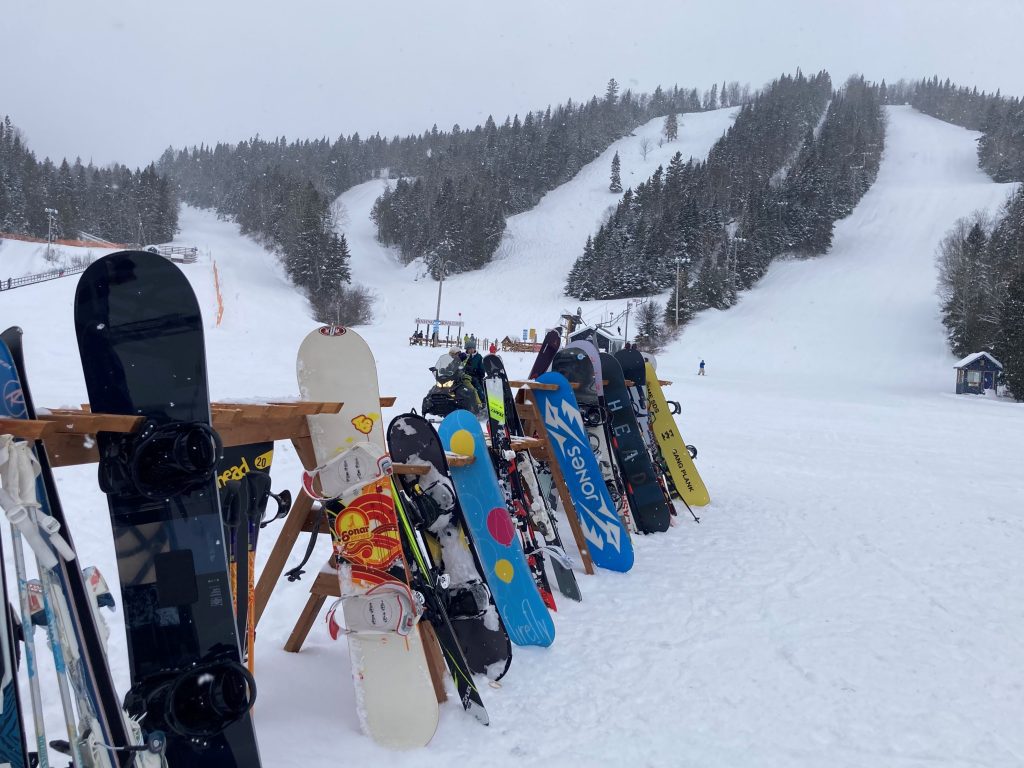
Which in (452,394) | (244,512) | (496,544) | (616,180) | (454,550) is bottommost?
(496,544)

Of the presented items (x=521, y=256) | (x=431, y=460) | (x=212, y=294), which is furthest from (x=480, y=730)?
(x=521, y=256)

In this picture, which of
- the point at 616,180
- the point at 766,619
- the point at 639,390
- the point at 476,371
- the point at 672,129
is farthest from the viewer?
the point at 672,129

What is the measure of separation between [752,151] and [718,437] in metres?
64.9

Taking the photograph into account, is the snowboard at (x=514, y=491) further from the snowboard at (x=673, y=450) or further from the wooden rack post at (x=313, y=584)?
Answer: the snowboard at (x=673, y=450)

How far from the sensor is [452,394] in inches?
217

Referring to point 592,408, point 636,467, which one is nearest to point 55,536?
point 592,408

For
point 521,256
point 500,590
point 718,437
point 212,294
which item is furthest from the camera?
point 521,256

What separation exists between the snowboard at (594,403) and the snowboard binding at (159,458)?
3930 mm

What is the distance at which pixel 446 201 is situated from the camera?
6122 centimetres

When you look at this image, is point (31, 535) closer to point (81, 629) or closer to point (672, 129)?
point (81, 629)

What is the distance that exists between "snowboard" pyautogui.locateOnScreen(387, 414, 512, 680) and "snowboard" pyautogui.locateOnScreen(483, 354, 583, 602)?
1.02 metres

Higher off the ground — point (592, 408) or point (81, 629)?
point (81, 629)

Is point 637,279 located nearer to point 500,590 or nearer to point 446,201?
point 446,201

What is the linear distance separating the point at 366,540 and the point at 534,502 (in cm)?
201
